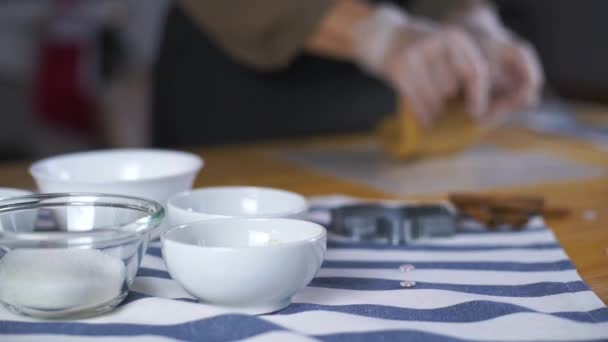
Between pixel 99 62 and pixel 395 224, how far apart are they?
6.55 ft

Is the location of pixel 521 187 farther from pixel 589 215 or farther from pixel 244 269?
pixel 244 269

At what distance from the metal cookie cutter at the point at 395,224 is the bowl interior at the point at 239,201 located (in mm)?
110

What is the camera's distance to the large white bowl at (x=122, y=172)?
1.97ft

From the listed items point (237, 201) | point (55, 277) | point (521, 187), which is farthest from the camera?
point (521, 187)

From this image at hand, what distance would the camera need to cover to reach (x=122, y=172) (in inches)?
28.4

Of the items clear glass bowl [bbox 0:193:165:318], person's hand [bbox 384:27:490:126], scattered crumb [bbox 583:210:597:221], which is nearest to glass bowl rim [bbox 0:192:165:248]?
clear glass bowl [bbox 0:193:165:318]

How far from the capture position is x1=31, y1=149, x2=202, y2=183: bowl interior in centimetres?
70

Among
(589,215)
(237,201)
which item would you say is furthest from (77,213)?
(589,215)

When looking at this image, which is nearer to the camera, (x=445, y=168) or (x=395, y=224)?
(x=395, y=224)

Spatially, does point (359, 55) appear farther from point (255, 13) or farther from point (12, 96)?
point (12, 96)

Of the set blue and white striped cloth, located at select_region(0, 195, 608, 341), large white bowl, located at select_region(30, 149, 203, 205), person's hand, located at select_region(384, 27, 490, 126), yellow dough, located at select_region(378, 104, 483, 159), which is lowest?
blue and white striped cloth, located at select_region(0, 195, 608, 341)

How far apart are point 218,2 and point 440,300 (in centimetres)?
88

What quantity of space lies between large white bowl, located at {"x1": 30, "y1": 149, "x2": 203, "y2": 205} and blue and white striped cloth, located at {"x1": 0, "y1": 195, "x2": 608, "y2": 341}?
59 mm

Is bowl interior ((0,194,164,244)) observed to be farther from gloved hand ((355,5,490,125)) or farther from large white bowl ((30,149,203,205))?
gloved hand ((355,5,490,125))
